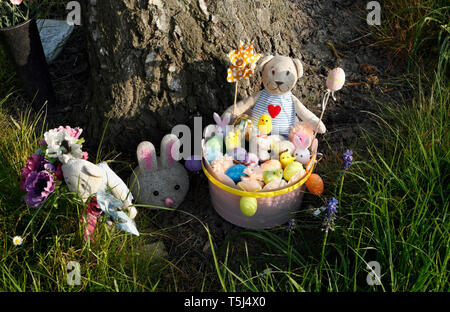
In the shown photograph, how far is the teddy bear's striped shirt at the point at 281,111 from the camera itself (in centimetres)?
228

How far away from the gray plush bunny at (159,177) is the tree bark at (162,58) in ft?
0.91

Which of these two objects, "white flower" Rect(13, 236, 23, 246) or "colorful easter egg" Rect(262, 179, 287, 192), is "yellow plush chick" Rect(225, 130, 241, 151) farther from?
"white flower" Rect(13, 236, 23, 246)

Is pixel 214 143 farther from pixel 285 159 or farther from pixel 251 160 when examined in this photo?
pixel 285 159

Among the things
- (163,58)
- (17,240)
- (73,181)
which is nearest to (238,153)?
(163,58)

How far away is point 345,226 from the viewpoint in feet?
6.66

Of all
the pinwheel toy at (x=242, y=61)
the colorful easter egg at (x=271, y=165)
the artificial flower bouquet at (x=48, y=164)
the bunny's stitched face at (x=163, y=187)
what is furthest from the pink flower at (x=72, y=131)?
the colorful easter egg at (x=271, y=165)

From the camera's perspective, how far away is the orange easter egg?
225 cm

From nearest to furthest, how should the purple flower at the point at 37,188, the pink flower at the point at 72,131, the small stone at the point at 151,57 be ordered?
Result: the purple flower at the point at 37,188, the pink flower at the point at 72,131, the small stone at the point at 151,57

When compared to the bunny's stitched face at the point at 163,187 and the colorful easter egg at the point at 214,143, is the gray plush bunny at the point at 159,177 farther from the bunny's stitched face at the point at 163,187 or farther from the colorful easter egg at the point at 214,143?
the colorful easter egg at the point at 214,143

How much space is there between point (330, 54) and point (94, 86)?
147cm

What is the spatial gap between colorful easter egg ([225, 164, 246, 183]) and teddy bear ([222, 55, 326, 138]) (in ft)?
0.87

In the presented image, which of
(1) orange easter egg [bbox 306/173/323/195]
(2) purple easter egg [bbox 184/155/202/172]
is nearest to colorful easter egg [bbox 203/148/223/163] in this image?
(2) purple easter egg [bbox 184/155/202/172]

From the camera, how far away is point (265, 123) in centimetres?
224
